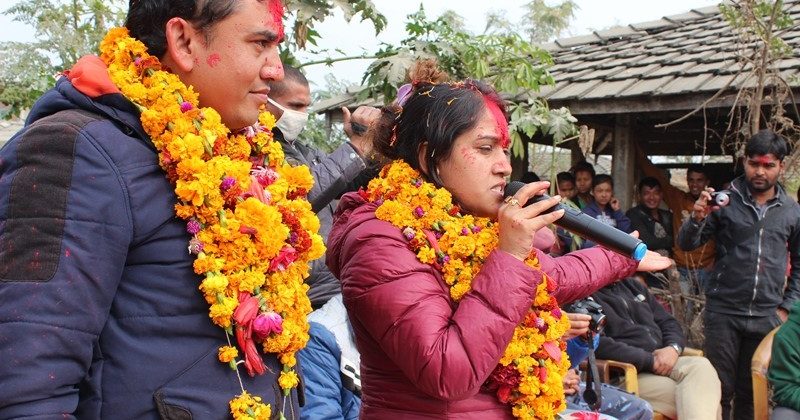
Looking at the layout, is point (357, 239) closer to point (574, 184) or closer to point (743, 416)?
point (743, 416)

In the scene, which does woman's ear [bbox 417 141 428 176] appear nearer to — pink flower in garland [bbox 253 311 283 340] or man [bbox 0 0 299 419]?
man [bbox 0 0 299 419]

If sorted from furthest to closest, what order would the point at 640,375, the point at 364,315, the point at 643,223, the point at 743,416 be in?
the point at 643,223 → the point at 743,416 → the point at 640,375 → the point at 364,315

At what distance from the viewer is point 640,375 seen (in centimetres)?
466

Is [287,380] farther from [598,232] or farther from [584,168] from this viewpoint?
[584,168]

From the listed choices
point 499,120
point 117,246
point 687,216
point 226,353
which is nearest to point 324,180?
point 499,120

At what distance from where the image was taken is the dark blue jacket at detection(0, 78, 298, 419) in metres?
1.13

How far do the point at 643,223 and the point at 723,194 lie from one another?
2032mm

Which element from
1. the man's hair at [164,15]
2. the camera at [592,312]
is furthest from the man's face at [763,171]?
the man's hair at [164,15]

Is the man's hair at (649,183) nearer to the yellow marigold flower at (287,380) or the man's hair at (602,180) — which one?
the man's hair at (602,180)

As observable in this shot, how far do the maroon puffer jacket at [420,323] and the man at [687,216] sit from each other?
16.2 feet

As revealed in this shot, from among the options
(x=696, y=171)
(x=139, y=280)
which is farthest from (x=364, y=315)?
(x=696, y=171)

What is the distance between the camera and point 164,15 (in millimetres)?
1444

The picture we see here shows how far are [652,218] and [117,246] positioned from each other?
6739 mm

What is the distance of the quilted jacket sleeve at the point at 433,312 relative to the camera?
1.67m
